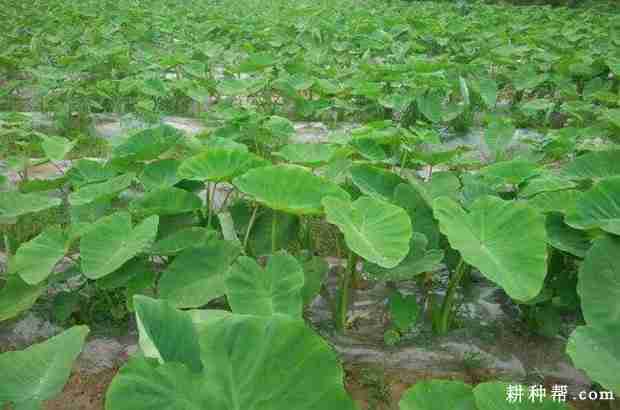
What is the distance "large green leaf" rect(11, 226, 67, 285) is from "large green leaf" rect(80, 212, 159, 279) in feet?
0.41

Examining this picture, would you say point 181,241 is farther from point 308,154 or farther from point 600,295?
point 600,295

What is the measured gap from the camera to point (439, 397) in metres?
1.06

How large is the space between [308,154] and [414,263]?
2.41 ft

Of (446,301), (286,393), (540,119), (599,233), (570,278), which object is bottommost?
(540,119)

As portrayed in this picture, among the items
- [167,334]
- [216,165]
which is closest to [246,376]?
[167,334]

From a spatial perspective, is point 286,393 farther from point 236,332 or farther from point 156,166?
point 156,166

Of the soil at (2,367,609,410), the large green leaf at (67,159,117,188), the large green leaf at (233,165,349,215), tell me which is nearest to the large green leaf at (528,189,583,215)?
the soil at (2,367,609,410)

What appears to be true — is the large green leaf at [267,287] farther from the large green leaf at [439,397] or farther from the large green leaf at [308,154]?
the large green leaf at [308,154]

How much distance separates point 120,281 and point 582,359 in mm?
1284

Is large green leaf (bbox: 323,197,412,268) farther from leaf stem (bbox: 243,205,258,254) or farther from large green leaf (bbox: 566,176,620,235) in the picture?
large green leaf (bbox: 566,176,620,235)

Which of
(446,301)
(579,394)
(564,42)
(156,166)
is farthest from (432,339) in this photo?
(564,42)

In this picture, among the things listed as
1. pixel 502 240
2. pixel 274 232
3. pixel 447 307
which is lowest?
pixel 447 307

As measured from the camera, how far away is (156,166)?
196cm

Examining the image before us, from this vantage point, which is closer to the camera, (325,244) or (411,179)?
(411,179)
